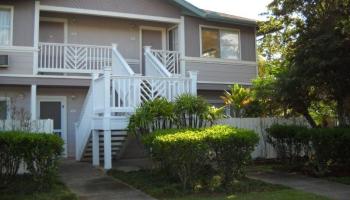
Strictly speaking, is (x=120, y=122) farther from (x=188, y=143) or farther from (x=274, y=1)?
(x=274, y=1)

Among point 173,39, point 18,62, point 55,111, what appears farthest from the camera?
point 173,39

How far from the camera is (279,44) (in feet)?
63.7

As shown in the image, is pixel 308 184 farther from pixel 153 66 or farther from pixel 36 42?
pixel 36 42

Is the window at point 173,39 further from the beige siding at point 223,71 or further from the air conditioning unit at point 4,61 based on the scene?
the air conditioning unit at point 4,61

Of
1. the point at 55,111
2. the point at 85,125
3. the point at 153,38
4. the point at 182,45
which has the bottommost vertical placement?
the point at 85,125

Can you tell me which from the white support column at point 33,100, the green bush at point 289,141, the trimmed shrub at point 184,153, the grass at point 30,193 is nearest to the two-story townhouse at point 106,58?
the white support column at point 33,100

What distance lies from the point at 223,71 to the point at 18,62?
9.01 m

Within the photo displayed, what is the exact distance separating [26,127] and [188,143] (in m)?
5.32

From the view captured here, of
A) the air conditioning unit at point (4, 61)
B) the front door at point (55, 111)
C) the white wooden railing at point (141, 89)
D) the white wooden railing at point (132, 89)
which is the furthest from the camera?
the front door at point (55, 111)

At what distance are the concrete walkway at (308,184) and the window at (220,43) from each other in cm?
862

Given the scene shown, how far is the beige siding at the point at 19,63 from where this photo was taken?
675 inches

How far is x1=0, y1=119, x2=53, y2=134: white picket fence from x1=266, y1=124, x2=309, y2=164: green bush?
7173 mm

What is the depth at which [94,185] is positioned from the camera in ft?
37.4

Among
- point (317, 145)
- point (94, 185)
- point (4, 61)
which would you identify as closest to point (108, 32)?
point (4, 61)
